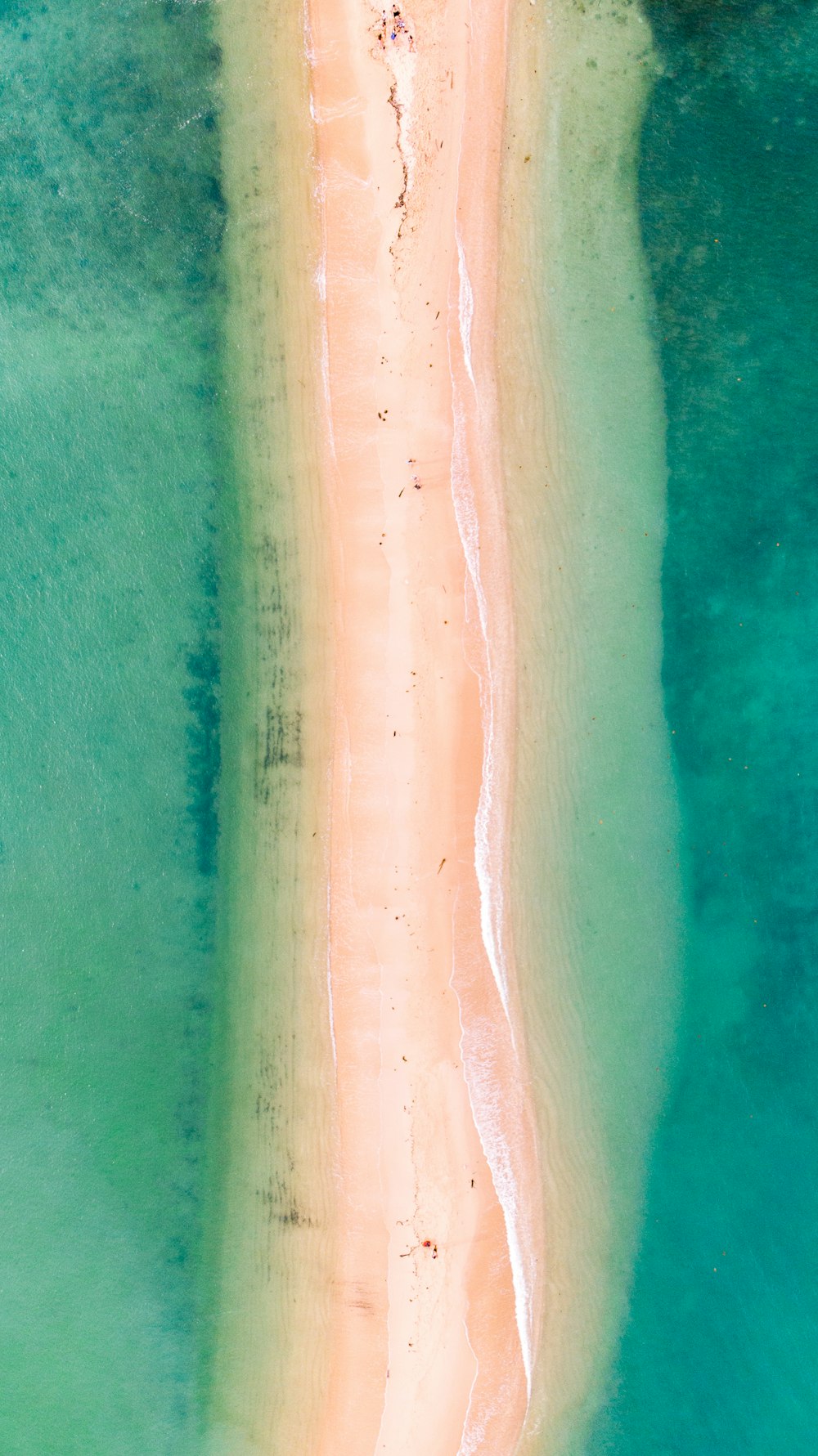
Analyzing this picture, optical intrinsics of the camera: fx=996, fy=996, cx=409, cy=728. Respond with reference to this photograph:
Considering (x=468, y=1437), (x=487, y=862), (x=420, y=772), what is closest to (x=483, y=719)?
(x=420, y=772)

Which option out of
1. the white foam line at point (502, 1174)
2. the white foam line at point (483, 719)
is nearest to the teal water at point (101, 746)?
the white foam line at point (483, 719)

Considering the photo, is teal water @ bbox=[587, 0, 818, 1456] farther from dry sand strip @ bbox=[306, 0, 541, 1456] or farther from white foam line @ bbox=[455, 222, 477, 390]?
white foam line @ bbox=[455, 222, 477, 390]

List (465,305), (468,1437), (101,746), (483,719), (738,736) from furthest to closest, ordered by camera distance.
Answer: (101,746) < (738,736) < (468,1437) < (483,719) < (465,305)

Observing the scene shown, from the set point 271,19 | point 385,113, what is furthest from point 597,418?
point 271,19

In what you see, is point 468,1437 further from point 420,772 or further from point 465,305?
point 465,305

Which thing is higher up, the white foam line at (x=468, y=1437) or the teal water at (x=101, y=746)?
the teal water at (x=101, y=746)

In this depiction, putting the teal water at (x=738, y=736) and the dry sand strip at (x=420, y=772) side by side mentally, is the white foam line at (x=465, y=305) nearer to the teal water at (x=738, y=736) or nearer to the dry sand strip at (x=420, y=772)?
the dry sand strip at (x=420, y=772)

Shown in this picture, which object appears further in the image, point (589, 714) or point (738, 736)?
point (738, 736)
